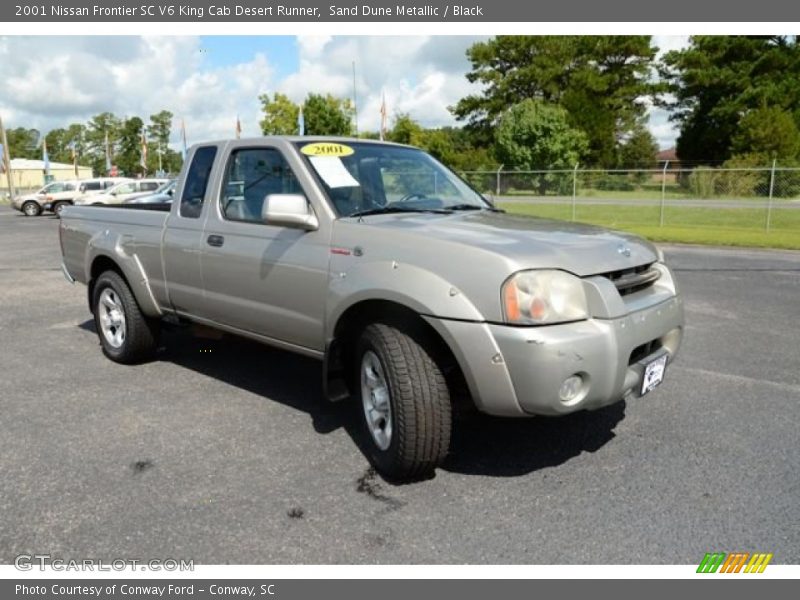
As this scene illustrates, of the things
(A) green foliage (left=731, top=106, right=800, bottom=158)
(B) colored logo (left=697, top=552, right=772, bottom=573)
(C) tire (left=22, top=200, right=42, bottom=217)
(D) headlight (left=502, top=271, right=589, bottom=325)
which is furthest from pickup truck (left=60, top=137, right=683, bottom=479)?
(A) green foliage (left=731, top=106, right=800, bottom=158)

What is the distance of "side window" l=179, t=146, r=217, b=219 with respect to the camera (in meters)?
4.82

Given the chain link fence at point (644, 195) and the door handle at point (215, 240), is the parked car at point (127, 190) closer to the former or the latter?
the chain link fence at point (644, 195)

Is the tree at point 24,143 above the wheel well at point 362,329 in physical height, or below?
above

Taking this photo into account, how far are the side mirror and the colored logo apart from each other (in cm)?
257

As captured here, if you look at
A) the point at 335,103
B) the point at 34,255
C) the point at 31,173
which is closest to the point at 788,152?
the point at 335,103

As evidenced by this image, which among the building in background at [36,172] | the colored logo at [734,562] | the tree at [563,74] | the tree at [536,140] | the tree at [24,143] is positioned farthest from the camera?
the tree at [24,143]

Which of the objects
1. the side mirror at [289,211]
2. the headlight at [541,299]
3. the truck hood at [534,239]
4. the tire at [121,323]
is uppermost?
the side mirror at [289,211]

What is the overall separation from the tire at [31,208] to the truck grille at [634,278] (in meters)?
32.5

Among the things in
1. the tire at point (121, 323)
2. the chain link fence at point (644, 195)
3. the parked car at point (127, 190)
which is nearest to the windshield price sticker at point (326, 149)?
the tire at point (121, 323)

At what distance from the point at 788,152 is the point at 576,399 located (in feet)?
157

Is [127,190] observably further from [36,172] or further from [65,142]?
[65,142]

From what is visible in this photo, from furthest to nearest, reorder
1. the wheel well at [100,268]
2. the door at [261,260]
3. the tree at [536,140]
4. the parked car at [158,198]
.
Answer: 1. the tree at [536,140]
2. the parked car at [158,198]
3. the wheel well at [100,268]
4. the door at [261,260]

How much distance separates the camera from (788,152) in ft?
142

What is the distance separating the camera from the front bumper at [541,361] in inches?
119
